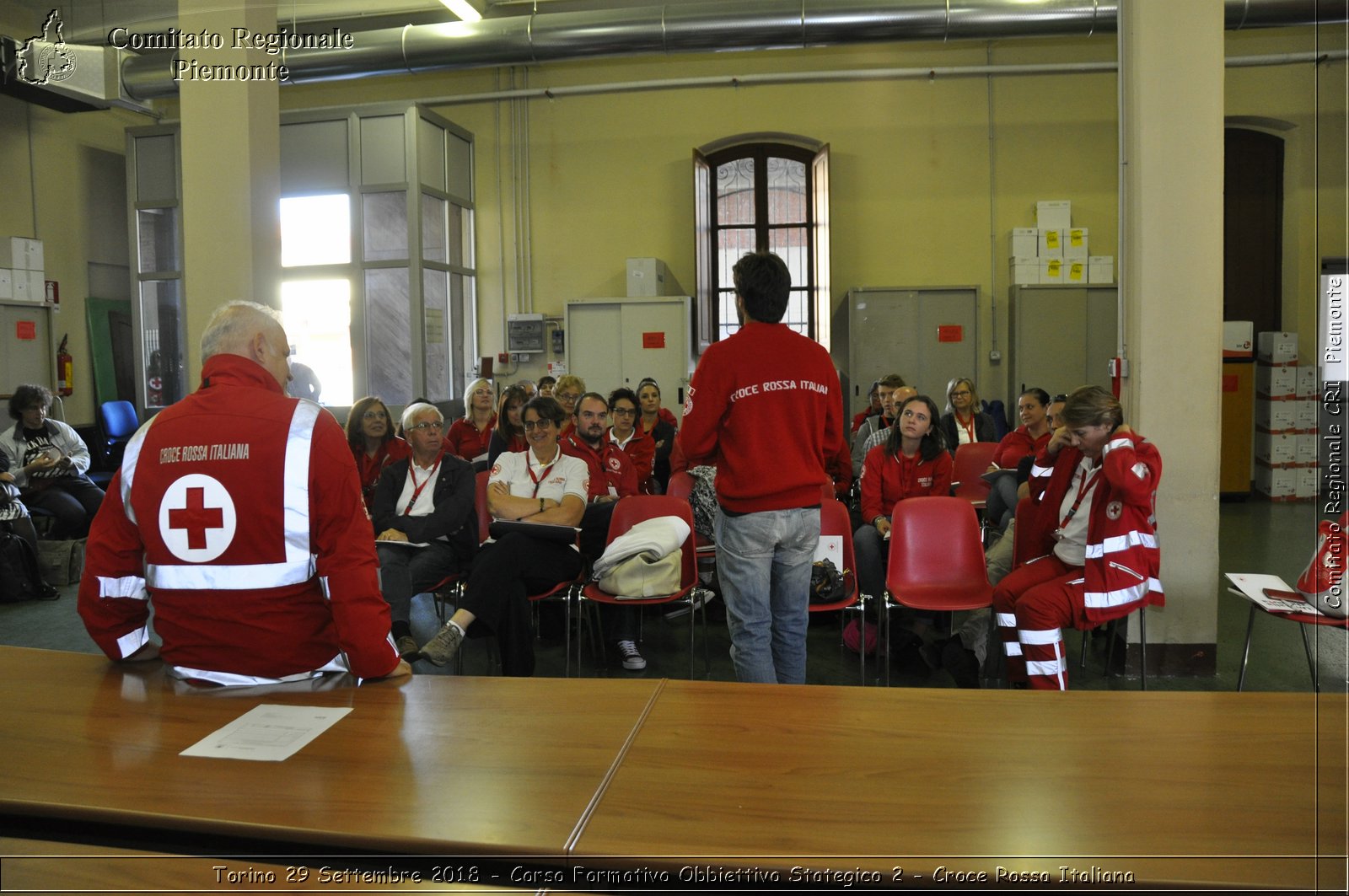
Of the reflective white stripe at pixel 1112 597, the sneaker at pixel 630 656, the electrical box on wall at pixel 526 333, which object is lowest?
the sneaker at pixel 630 656

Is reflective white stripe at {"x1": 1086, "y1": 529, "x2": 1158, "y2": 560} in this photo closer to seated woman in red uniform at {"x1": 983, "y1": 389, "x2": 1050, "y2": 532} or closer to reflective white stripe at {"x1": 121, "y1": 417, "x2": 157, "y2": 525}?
seated woman in red uniform at {"x1": 983, "y1": 389, "x2": 1050, "y2": 532}

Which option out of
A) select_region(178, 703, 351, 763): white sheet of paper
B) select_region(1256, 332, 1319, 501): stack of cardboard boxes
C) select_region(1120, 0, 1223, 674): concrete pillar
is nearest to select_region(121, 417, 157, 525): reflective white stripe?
select_region(178, 703, 351, 763): white sheet of paper

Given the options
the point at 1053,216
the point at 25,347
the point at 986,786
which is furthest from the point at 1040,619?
the point at 25,347

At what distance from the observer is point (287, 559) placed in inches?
72.0

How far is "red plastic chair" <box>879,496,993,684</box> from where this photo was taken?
12.1 feet

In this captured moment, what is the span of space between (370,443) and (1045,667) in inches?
128

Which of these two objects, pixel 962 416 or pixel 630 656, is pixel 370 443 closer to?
pixel 630 656

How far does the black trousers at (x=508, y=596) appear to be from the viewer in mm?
3605

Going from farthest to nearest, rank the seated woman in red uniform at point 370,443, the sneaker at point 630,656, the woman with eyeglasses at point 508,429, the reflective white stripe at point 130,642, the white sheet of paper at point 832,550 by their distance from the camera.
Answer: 1. the woman with eyeglasses at point 508,429
2. the seated woman in red uniform at point 370,443
3. the sneaker at point 630,656
4. the white sheet of paper at point 832,550
5. the reflective white stripe at point 130,642

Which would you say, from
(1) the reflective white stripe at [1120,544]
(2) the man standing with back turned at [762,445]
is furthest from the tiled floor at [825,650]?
(2) the man standing with back turned at [762,445]

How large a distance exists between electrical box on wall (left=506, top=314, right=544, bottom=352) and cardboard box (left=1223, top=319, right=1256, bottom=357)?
6.72 meters

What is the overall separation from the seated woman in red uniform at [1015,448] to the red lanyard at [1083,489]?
1.30 m

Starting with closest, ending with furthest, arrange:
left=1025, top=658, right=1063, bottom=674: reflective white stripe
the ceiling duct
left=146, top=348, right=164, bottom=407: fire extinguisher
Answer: left=1025, top=658, right=1063, bottom=674: reflective white stripe, the ceiling duct, left=146, top=348, right=164, bottom=407: fire extinguisher

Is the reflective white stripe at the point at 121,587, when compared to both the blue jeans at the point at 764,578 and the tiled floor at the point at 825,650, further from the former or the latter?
the tiled floor at the point at 825,650
